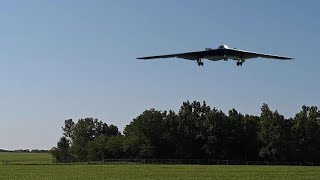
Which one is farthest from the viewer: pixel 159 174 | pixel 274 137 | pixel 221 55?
pixel 274 137

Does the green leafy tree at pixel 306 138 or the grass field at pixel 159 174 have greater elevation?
the green leafy tree at pixel 306 138

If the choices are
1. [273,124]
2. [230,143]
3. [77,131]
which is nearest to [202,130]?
[230,143]

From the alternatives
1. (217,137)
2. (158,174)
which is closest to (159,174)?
(158,174)

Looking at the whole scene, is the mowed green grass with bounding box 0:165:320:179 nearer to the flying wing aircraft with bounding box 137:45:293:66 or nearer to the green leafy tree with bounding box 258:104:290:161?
the flying wing aircraft with bounding box 137:45:293:66

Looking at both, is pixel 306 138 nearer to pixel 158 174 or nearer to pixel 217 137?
pixel 217 137

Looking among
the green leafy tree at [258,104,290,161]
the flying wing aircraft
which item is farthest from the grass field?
the green leafy tree at [258,104,290,161]

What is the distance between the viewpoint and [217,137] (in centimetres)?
12950

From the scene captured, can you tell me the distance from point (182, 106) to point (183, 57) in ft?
366

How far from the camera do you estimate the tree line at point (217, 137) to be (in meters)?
127

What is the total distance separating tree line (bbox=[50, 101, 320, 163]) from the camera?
127 metres

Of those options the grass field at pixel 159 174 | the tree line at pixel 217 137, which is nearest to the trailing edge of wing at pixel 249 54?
the grass field at pixel 159 174

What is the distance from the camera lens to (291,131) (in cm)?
12950

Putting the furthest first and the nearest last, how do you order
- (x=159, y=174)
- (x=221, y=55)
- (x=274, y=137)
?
1. (x=274, y=137)
2. (x=159, y=174)
3. (x=221, y=55)

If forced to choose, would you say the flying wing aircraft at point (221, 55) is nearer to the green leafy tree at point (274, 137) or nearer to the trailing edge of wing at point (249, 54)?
the trailing edge of wing at point (249, 54)
